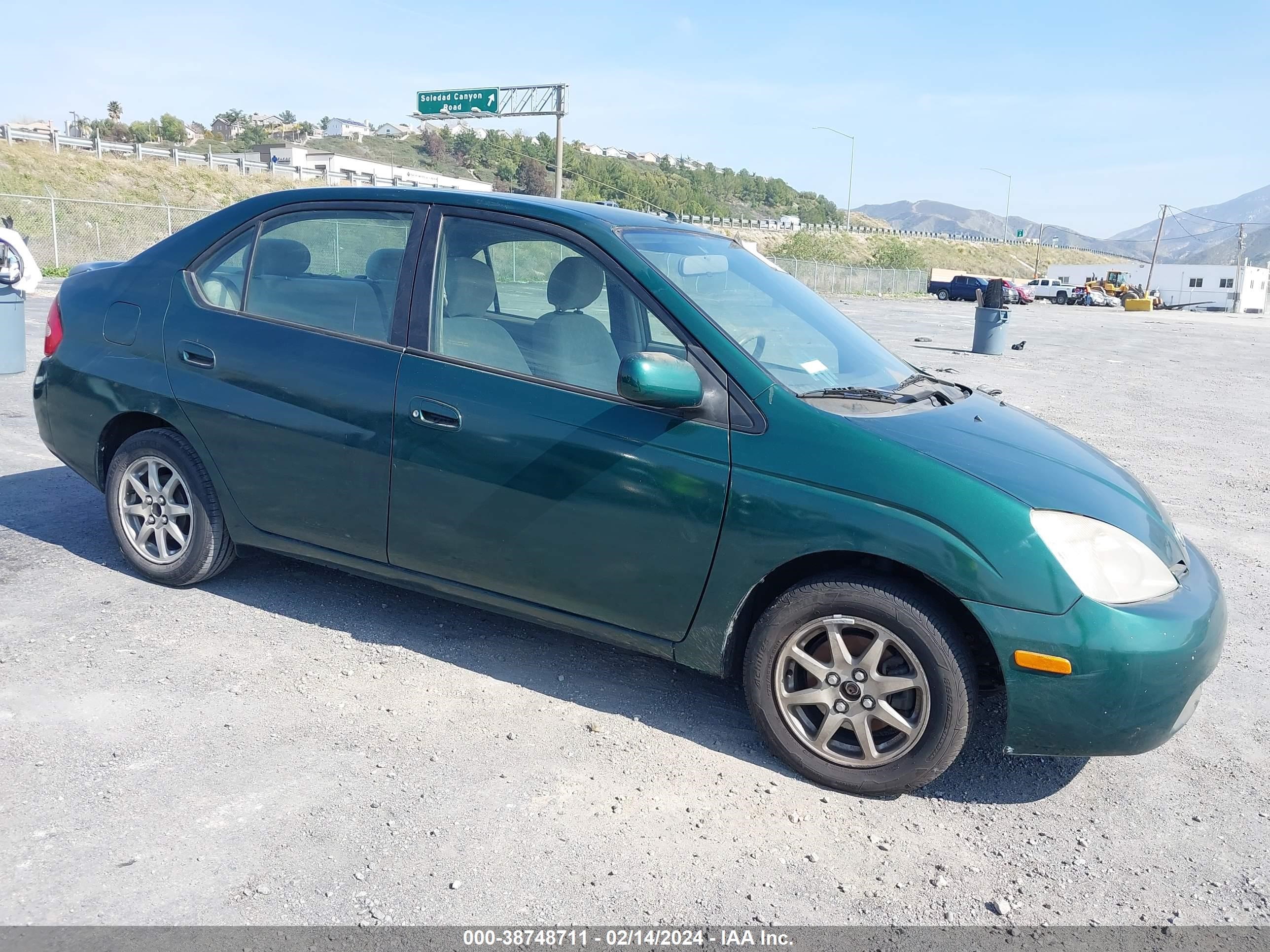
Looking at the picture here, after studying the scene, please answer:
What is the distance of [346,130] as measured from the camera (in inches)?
5487

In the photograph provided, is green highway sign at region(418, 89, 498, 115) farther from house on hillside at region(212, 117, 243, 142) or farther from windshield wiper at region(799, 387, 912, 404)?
house on hillside at region(212, 117, 243, 142)

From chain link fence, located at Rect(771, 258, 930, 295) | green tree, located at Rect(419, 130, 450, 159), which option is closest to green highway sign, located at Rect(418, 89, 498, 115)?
chain link fence, located at Rect(771, 258, 930, 295)

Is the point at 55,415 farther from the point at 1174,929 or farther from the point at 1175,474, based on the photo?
the point at 1175,474

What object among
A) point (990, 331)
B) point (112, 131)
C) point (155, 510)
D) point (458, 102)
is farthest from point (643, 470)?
point (112, 131)

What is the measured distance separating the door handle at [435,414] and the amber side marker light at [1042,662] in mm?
2014

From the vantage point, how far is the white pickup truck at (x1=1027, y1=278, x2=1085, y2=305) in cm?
6306

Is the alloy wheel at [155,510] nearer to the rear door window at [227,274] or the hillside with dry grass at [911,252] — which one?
the rear door window at [227,274]

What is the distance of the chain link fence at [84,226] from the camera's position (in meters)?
28.2

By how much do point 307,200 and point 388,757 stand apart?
7.76ft

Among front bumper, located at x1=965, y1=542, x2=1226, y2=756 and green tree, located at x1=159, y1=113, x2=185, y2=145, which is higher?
green tree, located at x1=159, y1=113, x2=185, y2=145

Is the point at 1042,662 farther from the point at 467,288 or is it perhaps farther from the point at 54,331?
the point at 54,331

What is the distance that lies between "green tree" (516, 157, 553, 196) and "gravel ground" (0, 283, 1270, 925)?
6724 cm

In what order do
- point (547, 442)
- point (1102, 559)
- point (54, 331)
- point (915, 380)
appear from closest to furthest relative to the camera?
1. point (1102, 559)
2. point (547, 442)
3. point (915, 380)
4. point (54, 331)

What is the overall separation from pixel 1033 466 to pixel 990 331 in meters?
17.1
